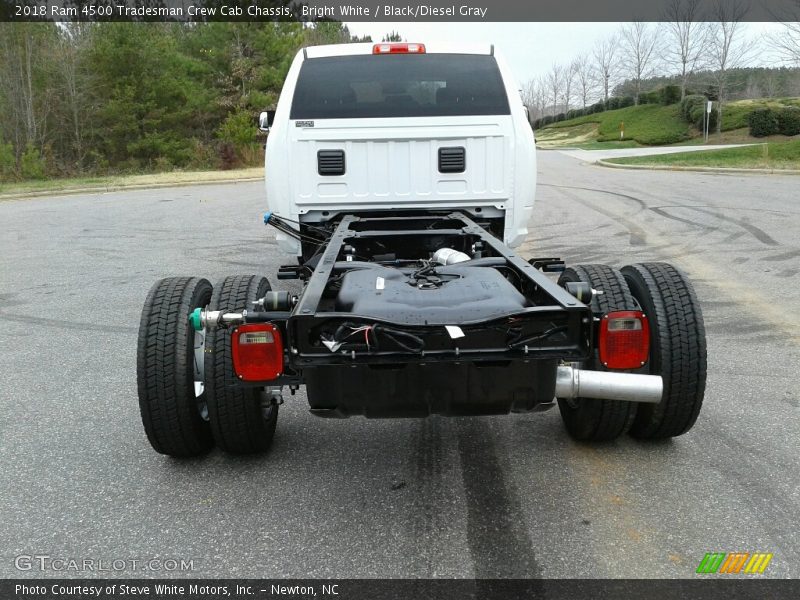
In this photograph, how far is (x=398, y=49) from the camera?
18.0 feet

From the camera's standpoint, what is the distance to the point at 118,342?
5.36 m

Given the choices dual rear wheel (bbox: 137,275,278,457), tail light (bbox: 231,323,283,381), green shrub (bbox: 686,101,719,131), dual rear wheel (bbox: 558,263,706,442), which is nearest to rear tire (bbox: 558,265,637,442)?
dual rear wheel (bbox: 558,263,706,442)

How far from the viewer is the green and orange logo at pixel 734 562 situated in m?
2.40

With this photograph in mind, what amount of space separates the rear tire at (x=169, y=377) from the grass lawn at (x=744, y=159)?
22021 millimetres

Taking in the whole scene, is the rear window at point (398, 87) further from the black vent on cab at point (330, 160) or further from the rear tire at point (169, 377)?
the rear tire at point (169, 377)

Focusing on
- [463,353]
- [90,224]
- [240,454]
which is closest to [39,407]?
[240,454]

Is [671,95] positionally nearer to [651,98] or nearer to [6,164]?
[651,98]

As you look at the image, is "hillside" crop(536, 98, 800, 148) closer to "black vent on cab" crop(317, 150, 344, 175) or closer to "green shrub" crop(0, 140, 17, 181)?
"green shrub" crop(0, 140, 17, 181)

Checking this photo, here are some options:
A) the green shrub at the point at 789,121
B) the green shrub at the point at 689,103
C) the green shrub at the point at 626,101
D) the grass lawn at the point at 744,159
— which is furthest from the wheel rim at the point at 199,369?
the green shrub at the point at 626,101

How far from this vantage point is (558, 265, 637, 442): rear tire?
3.02 meters

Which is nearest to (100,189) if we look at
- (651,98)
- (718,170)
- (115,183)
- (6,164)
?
(115,183)

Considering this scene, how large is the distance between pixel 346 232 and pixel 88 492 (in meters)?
2.19

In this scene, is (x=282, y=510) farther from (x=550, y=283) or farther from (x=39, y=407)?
(x=39, y=407)

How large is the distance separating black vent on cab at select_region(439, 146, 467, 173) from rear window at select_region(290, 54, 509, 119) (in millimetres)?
316
